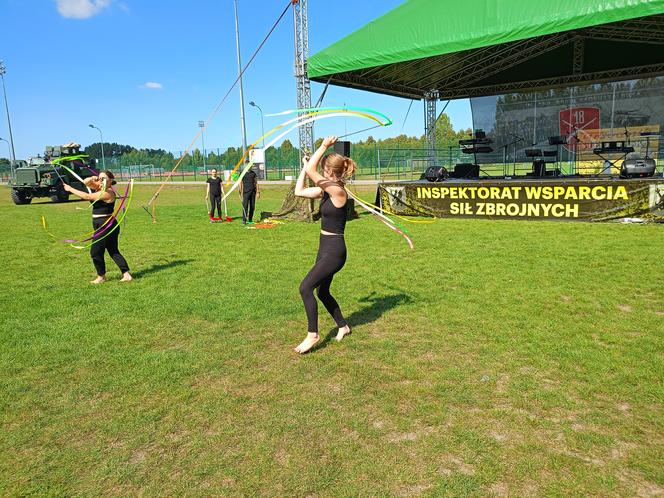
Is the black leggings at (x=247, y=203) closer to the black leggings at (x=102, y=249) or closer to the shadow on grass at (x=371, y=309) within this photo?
the black leggings at (x=102, y=249)

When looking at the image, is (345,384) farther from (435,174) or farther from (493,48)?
(493,48)

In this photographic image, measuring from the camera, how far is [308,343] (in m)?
4.46

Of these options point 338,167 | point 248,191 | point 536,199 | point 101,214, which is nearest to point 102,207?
point 101,214

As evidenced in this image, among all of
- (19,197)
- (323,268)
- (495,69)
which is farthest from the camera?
(19,197)

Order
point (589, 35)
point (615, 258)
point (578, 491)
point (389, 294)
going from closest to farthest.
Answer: point (578, 491) → point (389, 294) → point (615, 258) → point (589, 35)

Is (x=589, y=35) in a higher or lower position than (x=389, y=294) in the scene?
higher

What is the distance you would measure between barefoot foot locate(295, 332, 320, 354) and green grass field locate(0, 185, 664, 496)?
10 cm

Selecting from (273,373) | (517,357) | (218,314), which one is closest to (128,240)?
(218,314)

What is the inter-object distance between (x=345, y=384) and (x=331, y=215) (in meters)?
1.52

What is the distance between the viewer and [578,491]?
2.47 metres

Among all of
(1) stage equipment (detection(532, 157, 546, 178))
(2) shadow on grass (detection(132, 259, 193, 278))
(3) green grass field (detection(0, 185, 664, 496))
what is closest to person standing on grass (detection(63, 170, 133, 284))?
(3) green grass field (detection(0, 185, 664, 496))

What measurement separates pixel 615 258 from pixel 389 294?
4.55 metres

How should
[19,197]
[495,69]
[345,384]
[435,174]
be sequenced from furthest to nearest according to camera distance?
[19,197], [495,69], [435,174], [345,384]

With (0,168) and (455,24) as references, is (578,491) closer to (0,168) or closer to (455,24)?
(455,24)
